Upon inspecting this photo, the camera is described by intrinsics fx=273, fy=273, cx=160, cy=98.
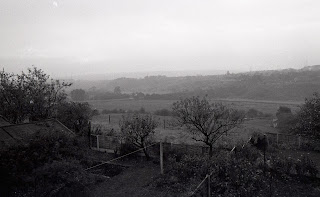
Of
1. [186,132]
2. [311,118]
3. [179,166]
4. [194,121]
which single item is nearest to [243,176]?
[179,166]

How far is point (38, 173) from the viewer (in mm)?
11828

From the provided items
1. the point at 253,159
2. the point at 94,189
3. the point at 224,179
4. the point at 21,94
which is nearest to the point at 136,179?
the point at 94,189

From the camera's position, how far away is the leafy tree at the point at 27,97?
1014 inches

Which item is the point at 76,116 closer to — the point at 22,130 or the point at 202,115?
the point at 22,130

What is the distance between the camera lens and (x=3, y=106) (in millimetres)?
25922

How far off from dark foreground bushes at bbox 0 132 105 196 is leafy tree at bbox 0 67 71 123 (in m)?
13.1

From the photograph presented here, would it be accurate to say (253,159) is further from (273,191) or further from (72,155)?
(72,155)

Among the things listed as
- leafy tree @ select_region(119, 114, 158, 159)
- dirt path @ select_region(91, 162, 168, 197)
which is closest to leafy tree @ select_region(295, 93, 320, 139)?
leafy tree @ select_region(119, 114, 158, 159)

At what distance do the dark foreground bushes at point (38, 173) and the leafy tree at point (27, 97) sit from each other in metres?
13.1

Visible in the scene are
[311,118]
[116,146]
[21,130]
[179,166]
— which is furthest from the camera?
[116,146]

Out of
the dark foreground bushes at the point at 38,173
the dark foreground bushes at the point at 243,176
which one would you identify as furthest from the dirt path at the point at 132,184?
the dark foreground bushes at the point at 38,173

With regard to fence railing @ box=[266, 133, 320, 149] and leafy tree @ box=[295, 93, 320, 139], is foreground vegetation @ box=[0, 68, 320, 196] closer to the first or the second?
leafy tree @ box=[295, 93, 320, 139]

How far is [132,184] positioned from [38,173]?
464 centimetres

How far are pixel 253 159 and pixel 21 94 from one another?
2158cm
